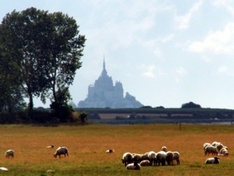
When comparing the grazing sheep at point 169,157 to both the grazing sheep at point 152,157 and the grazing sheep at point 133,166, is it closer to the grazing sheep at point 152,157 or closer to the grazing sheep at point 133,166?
the grazing sheep at point 152,157

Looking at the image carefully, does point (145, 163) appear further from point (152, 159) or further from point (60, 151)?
point (60, 151)

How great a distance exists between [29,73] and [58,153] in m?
70.3

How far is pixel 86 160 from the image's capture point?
45188 millimetres

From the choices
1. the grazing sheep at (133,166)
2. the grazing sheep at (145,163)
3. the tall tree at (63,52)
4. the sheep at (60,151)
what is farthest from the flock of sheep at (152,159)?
the tall tree at (63,52)

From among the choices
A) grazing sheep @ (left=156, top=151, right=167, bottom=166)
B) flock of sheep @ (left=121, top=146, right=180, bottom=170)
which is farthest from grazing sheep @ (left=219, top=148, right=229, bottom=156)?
grazing sheep @ (left=156, top=151, right=167, bottom=166)

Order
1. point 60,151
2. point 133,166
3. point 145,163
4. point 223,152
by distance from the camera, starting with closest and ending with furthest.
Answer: point 133,166 < point 145,163 < point 223,152 < point 60,151

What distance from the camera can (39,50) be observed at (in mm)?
120125

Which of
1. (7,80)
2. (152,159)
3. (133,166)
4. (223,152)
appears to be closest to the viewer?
(133,166)

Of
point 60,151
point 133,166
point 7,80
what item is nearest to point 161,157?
point 133,166

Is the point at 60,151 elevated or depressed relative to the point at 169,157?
elevated

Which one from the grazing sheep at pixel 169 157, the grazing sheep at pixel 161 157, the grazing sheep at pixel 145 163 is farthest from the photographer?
the grazing sheep at pixel 169 157

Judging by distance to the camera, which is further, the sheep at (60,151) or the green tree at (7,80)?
the green tree at (7,80)

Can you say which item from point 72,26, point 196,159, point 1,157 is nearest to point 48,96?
point 72,26

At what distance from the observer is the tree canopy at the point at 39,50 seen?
11875 centimetres
